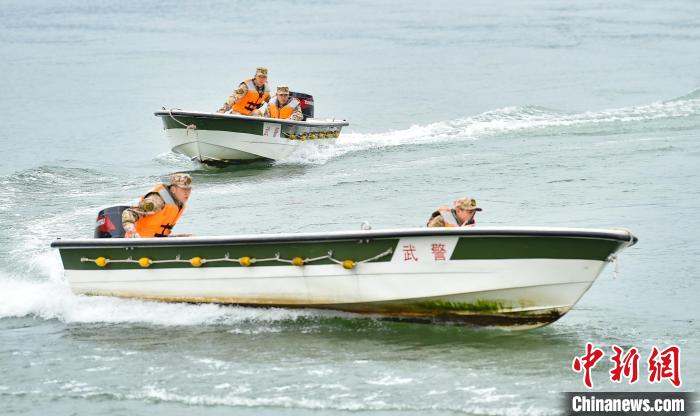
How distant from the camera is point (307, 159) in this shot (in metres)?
25.1

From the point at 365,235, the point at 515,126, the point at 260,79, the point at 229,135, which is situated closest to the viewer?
the point at 365,235

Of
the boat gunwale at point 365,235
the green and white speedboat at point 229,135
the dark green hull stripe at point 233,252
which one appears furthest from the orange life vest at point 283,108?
the boat gunwale at point 365,235

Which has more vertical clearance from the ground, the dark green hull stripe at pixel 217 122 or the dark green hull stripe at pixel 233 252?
the dark green hull stripe at pixel 217 122

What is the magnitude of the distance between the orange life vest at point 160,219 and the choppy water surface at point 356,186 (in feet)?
2.67

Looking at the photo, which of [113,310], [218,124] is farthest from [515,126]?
[113,310]

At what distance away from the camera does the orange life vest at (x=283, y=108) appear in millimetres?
24297

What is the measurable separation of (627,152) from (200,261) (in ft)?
44.0

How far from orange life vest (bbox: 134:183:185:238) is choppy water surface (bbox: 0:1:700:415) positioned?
82 cm

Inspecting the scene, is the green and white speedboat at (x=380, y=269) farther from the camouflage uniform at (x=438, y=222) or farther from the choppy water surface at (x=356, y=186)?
the camouflage uniform at (x=438, y=222)

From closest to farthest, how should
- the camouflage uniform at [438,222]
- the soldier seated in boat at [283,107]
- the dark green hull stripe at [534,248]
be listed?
the dark green hull stripe at [534,248]
the camouflage uniform at [438,222]
the soldier seated in boat at [283,107]

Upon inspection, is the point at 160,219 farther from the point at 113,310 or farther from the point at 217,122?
the point at 217,122

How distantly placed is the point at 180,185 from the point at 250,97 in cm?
1087

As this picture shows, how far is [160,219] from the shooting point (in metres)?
13.3

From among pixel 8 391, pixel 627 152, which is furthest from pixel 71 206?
pixel 627 152
